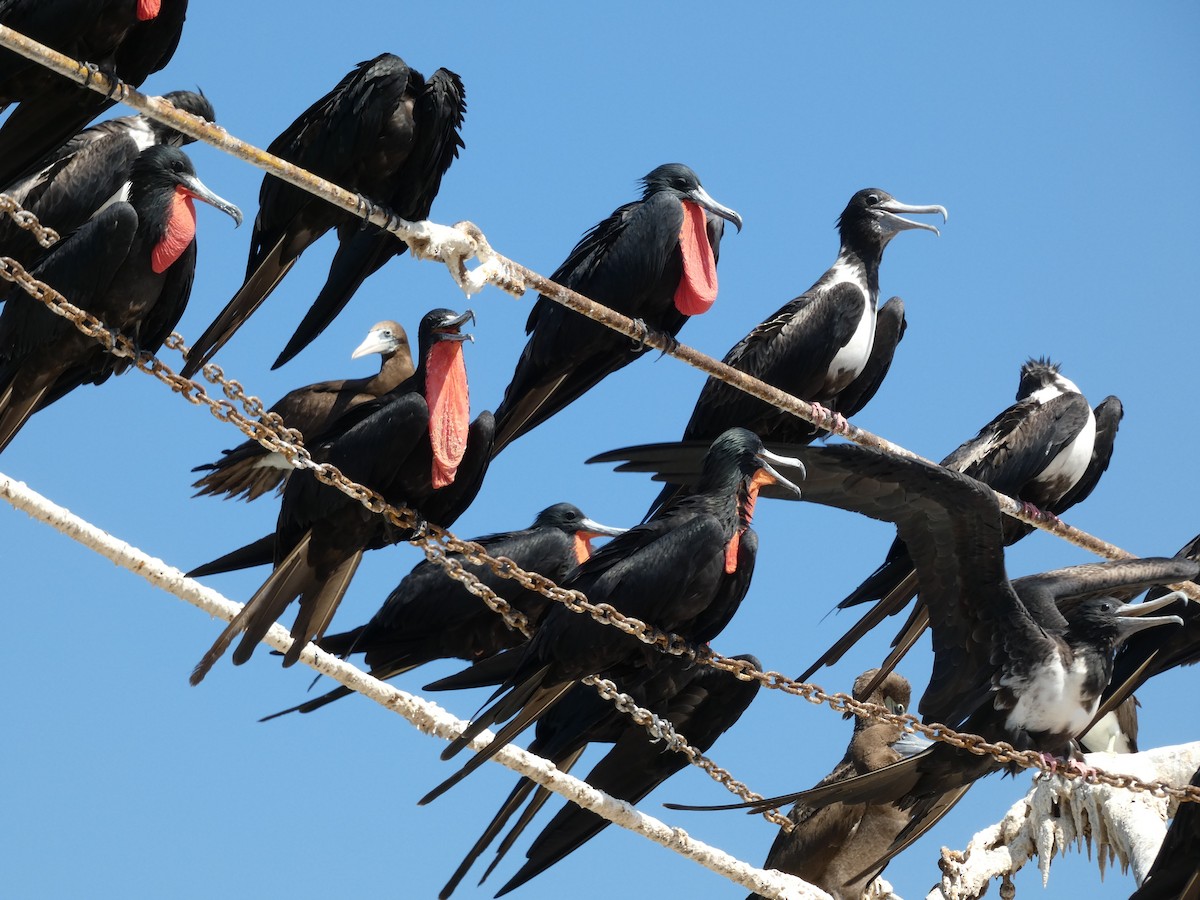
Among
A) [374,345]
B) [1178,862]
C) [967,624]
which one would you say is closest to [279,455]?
[374,345]

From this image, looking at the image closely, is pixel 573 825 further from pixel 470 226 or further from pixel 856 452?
pixel 470 226

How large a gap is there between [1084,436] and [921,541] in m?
1.64

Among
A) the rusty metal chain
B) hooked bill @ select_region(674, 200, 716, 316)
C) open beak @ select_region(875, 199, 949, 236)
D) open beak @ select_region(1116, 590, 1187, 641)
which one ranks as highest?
open beak @ select_region(875, 199, 949, 236)

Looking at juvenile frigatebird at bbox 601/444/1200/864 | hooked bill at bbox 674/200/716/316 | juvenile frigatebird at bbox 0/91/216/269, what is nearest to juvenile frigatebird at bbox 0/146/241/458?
juvenile frigatebird at bbox 0/91/216/269

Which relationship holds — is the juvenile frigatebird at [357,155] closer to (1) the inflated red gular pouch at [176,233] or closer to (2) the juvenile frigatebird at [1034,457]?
(1) the inflated red gular pouch at [176,233]

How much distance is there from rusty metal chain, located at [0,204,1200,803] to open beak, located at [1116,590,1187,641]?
46 centimetres

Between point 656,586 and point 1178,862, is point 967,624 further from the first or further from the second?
point 1178,862

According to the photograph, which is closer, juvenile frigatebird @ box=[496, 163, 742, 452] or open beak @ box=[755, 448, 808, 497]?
open beak @ box=[755, 448, 808, 497]

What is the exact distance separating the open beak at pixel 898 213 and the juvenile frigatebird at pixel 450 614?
1.70 metres

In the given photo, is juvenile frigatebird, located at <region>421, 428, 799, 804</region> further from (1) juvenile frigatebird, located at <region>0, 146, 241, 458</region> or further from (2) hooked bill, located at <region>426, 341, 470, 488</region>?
(1) juvenile frigatebird, located at <region>0, 146, 241, 458</region>

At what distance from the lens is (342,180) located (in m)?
5.57

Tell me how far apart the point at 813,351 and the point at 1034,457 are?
92cm

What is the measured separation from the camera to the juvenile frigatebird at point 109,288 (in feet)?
17.3

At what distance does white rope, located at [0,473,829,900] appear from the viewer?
4.97 meters
